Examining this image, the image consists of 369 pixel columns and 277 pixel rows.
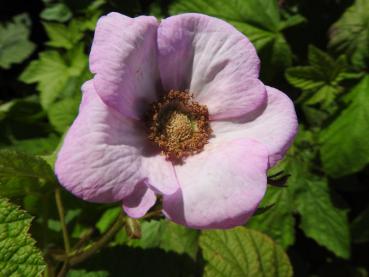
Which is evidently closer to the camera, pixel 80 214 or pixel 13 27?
→ pixel 80 214

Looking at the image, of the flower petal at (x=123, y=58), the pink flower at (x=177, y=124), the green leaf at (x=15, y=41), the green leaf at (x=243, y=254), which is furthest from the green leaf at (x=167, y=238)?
the green leaf at (x=15, y=41)

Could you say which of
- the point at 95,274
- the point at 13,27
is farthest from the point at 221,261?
the point at 13,27

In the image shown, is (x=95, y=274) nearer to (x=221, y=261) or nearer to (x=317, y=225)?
(x=221, y=261)

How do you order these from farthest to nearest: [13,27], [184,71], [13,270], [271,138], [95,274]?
[13,27] < [95,274] < [184,71] < [271,138] < [13,270]

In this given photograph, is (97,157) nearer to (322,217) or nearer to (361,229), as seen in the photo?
(322,217)

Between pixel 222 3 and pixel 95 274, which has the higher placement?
pixel 222 3

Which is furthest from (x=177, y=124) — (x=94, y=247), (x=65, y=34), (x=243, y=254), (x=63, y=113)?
(x=65, y=34)
